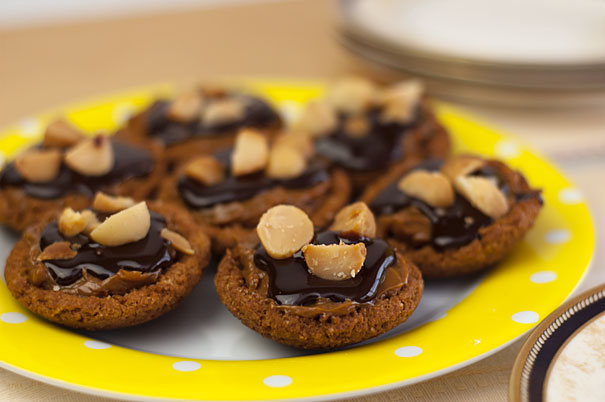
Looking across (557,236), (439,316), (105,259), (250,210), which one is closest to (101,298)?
(105,259)

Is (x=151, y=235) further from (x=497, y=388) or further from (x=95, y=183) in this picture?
(x=497, y=388)

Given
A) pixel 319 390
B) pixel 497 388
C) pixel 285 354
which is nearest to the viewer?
pixel 319 390

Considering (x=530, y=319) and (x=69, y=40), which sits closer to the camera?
(x=530, y=319)

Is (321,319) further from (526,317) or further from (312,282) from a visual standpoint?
(526,317)

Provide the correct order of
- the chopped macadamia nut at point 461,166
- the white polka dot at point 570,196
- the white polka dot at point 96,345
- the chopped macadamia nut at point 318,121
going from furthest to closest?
the chopped macadamia nut at point 318,121, the white polka dot at point 570,196, the chopped macadamia nut at point 461,166, the white polka dot at point 96,345

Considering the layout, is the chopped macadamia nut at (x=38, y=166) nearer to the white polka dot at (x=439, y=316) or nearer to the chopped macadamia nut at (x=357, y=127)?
the chopped macadamia nut at (x=357, y=127)

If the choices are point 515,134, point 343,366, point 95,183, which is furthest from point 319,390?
point 515,134

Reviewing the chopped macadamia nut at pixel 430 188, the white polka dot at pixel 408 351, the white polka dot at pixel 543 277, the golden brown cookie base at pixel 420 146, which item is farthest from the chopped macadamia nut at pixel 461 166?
the white polka dot at pixel 408 351
